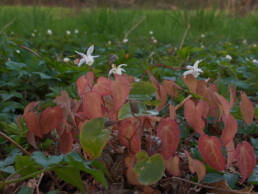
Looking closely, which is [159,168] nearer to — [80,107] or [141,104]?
[141,104]

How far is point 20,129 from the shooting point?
977mm

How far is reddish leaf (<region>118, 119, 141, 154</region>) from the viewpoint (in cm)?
66

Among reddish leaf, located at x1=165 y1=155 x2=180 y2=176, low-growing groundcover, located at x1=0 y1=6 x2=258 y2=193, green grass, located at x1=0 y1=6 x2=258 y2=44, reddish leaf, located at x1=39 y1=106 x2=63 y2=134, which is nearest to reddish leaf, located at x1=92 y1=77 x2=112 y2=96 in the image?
low-growing groundcover, located at x1=0 y1=6 x2=258 y2=193

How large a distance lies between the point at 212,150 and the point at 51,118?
0.40m

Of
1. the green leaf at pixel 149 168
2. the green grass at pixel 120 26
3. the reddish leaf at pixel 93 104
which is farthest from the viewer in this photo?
the green grass at pixel 120 26

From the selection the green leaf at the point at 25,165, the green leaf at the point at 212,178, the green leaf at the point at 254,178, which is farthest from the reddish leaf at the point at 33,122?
the green leaf at the point at 254,178

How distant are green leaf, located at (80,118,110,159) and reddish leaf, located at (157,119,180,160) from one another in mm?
126

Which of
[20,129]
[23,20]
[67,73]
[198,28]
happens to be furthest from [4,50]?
[198,28]

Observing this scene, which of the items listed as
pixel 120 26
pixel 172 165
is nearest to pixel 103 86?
pixel 172 165

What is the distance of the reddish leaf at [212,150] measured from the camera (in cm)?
64

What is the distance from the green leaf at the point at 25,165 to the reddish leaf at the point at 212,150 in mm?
377

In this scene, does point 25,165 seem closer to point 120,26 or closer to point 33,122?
point 33,122

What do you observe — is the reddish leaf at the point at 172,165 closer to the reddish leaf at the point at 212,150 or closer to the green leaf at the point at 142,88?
the reddish leaf at the point at 212,150

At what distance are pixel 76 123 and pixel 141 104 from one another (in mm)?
203
